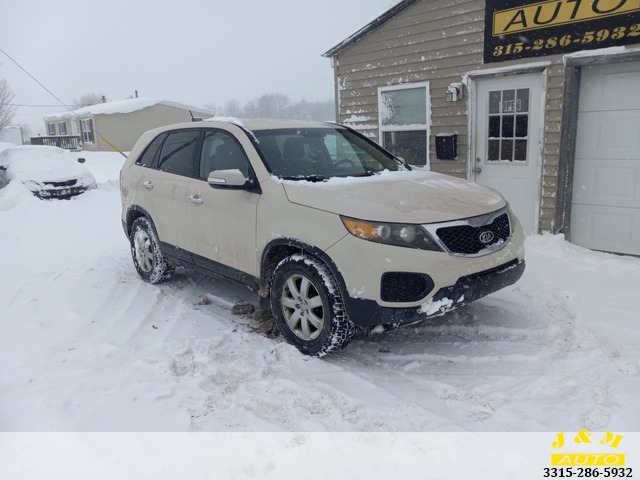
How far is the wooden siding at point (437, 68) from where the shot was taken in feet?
21.7

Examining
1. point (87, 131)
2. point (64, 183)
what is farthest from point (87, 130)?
point (64, 183)

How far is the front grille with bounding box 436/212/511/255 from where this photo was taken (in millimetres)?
3262

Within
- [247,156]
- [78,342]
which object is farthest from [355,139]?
[78,342]

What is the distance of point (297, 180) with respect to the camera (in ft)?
12.5

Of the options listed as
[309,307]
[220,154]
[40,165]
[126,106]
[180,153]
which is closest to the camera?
[309,307]

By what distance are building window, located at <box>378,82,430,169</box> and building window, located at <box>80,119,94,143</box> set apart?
2954 centimetres

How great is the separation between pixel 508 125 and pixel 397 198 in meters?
4.41

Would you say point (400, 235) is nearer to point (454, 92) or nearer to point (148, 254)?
point (148, 254)

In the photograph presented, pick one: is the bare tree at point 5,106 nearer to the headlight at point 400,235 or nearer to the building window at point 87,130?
the building window at point 87,130

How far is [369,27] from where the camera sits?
8156 millimetres
